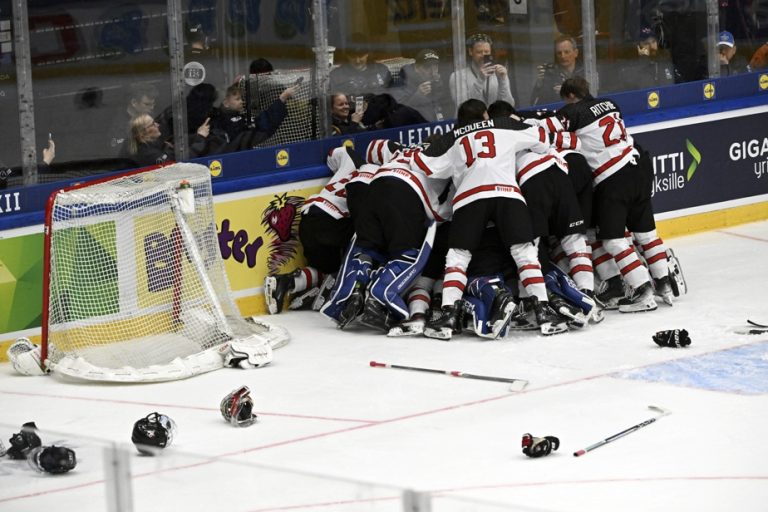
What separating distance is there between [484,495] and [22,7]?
395cm

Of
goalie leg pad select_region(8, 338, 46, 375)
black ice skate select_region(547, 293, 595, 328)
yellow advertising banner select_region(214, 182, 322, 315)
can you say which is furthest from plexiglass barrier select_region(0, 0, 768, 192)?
black ice skate select_region(547, 293, 595, 328)

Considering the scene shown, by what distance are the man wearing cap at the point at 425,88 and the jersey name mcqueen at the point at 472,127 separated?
1.32 m

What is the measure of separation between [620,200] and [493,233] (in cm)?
80

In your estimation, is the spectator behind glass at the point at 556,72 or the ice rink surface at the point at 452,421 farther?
the spectator behind glass at the point at 556,72

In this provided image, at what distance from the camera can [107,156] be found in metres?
8.33

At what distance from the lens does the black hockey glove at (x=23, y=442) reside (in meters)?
4.02

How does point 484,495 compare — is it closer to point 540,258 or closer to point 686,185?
point 540,258

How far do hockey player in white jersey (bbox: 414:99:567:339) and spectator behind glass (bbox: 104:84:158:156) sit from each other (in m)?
1.75

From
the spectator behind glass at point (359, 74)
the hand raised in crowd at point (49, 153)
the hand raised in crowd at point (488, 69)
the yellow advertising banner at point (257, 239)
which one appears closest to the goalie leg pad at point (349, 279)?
the yellow advertising banner at point (257, 239)

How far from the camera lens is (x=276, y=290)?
28.9 ft

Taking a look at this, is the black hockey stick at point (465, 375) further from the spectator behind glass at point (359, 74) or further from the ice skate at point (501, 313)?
the spectator behind glass at point (359, 74)

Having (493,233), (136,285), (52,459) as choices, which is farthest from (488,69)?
(52,459)

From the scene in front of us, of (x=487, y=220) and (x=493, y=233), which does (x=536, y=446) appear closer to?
(x=487, y=220)

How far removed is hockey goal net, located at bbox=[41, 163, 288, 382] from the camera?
7.46m
